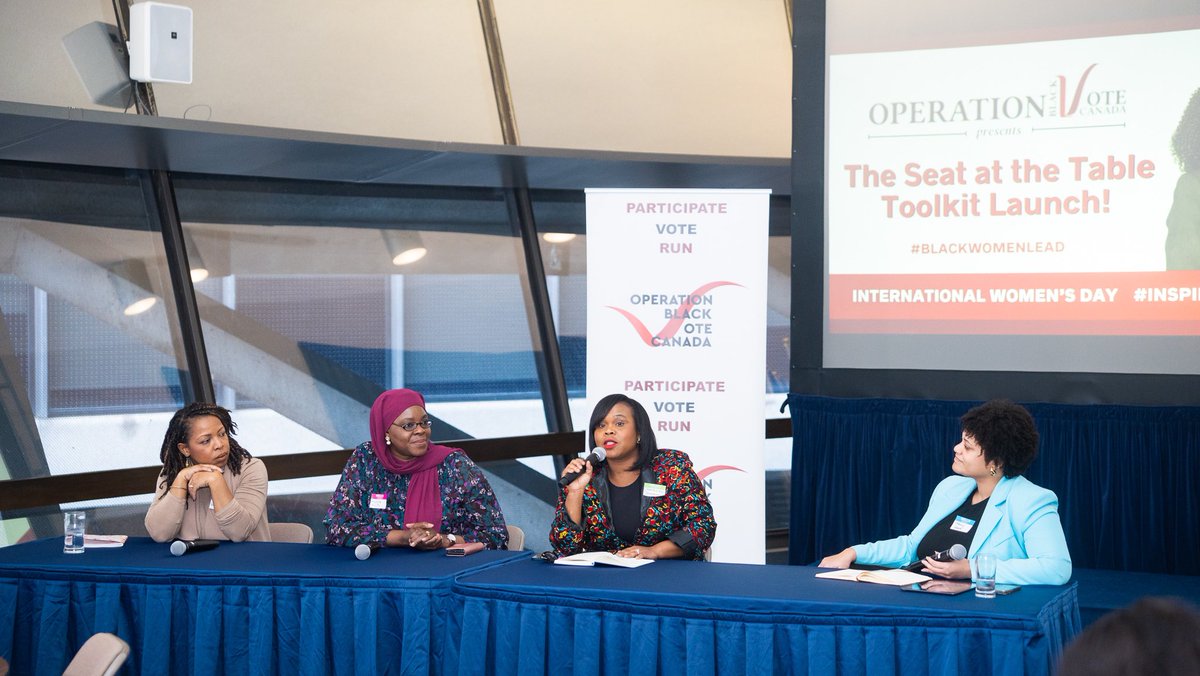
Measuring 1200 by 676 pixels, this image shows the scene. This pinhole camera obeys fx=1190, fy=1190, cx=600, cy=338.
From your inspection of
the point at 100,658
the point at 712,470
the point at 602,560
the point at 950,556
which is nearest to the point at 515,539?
the point at 602,560

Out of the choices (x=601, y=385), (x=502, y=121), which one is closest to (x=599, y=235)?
(x=601, y=385)

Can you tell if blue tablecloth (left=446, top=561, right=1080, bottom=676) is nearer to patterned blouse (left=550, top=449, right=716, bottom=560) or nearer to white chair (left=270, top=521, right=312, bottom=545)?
patterned blouse (left=550, top=449, right=716, bottom=560)

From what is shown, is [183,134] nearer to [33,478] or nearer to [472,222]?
[33,478]

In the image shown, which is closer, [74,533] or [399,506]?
[74,533]

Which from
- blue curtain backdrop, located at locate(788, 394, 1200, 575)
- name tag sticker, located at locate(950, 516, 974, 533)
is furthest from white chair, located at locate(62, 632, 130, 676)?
blue curtain backdrop, located at locate(788, 394, 1200, 575)

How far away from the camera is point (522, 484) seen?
6453 mm

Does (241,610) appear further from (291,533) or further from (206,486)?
(291,533)

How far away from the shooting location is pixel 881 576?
3.18 m

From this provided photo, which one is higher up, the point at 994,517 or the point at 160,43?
the point at 160,43

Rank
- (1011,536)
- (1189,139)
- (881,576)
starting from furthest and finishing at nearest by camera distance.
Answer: (1189,139) → (1011,536) → (881,576)

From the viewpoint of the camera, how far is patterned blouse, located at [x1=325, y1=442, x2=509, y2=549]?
3.99m

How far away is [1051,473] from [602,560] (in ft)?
8.18

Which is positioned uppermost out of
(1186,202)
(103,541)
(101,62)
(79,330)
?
(101,62)

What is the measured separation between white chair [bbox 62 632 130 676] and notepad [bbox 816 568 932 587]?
180cm
